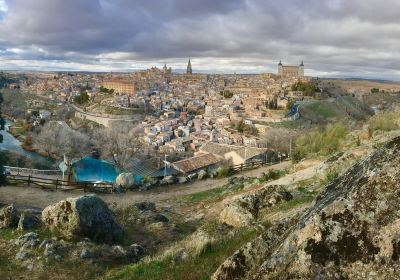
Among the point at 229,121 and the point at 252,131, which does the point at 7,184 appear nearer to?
the point at 252,131

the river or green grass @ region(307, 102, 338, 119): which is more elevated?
green grass @ region(307, 102, 338, 119)

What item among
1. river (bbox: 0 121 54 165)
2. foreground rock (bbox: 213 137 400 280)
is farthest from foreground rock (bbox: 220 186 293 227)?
river (bbox: 0 121 54 165)

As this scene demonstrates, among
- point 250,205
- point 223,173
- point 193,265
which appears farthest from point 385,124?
point 193,265

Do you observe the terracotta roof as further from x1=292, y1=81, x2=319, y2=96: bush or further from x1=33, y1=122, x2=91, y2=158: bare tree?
x1=292, y1=81, x2=319, y2=96: bush

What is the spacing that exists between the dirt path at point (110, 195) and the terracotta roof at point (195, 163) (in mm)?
16453

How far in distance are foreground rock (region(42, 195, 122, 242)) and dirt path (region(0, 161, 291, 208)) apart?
241 inches

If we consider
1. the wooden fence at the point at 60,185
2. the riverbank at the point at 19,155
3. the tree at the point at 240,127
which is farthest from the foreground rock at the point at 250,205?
the tree at the point at 240,127

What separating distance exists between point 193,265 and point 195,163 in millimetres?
34142

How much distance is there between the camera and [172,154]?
59.2 m

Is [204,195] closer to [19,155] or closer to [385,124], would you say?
[385,124]

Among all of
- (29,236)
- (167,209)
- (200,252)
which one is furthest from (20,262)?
(167,209)

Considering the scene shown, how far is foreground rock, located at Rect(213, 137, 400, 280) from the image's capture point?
116 inches

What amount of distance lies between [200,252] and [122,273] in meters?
1.39

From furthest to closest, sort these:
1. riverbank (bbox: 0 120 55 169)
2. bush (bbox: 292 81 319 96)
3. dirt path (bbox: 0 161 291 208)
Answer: bush (bbox: 292 81 319 96) → riverbank (bbox: 0 120 55 169) → dirt path (bbox: 0 161 291 208)
